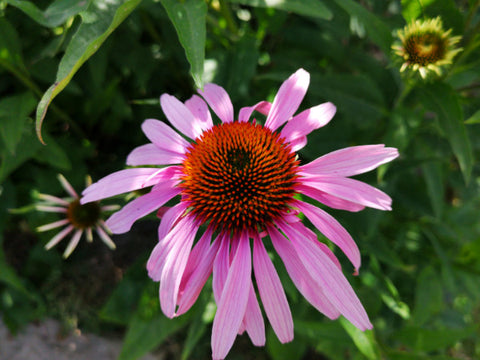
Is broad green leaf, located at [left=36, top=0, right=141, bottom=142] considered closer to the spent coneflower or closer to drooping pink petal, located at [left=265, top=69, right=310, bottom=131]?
drooping pink petal, located at [left=265, top=69, right=310, bottom=131]

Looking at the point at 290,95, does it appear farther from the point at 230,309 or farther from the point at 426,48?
the point at 230,309

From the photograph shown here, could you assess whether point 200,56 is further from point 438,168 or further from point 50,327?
point 50,327

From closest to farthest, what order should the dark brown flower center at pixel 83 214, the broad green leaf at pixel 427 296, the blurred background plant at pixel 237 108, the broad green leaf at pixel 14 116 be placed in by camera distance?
1. the blurred background plant at pixel 237 108
2. the broad green leaf at pixel 14 116
3. the dark brown flower center at pixel 83 214
4. the broad green leaf at pixel 427 296

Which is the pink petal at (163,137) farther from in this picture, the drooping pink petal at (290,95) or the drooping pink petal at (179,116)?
the drooping pink petal at (290,95)

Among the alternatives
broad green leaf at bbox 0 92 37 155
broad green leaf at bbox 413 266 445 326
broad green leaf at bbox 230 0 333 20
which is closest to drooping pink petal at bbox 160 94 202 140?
broad green leaf at bbox 230 0 333 20

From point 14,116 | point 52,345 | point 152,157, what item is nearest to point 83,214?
point 14,116

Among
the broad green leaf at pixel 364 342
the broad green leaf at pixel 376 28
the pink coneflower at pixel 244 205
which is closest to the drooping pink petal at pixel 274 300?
the pink coneflower at pixel 244 205
